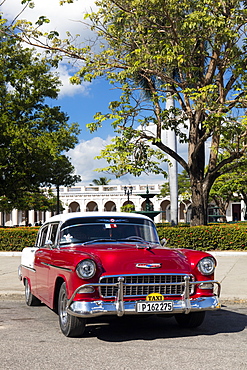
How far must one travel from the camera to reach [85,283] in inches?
233

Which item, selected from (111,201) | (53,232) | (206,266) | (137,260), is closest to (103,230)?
(53,232)

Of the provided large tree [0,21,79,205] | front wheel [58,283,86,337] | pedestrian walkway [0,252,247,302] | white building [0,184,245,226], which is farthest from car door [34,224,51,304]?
white building [0,184,245,226]

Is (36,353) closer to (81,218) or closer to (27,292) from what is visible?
(81,218)

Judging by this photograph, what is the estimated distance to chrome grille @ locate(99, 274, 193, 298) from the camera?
19.5ft

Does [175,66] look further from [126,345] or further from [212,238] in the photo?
[126,345]

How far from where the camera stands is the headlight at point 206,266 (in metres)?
6.48

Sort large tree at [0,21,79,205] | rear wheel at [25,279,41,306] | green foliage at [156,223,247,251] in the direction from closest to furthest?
rear wheel at [25,279,41,306]
green foliage at [156,223,247,251]
large tree at [0,21,79,205]

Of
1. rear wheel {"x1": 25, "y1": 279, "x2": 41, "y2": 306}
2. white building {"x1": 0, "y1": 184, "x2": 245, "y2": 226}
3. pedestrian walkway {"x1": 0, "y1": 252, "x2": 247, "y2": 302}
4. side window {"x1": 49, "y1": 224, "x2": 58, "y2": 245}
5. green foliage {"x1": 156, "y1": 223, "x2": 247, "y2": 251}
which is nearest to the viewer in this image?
side window {"x1": 49, "y1": 224, "x2": 58, "y2": 245}

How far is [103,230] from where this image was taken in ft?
24.2

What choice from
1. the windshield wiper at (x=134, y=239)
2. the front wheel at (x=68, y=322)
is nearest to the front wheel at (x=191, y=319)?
the windshield wiper at (x=134, y=239)

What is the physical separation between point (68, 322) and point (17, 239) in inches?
621

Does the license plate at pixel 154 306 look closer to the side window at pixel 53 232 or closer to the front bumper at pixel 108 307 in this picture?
the front bumper at pixel 108 307

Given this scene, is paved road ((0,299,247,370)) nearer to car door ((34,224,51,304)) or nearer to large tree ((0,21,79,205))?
car door ((34,224,51,304))

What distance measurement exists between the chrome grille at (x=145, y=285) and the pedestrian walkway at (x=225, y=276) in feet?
12.0
